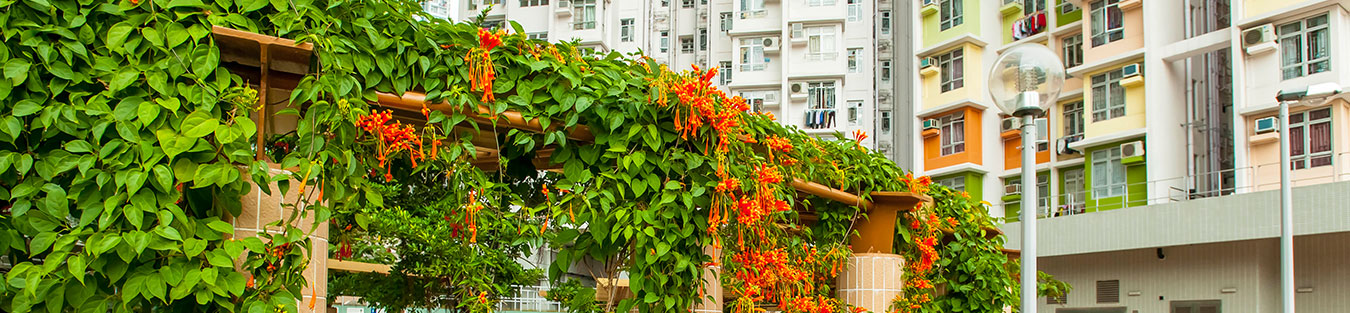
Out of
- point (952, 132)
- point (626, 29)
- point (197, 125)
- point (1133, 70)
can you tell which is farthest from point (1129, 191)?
point (197, 125)

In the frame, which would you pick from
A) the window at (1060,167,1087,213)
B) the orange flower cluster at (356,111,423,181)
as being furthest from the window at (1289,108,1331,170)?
the orange flower cluster at (356,111,423,181)

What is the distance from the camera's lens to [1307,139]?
13.5 m

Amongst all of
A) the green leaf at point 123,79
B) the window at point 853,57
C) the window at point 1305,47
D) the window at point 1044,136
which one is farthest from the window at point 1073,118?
the green leaf at point 123,79

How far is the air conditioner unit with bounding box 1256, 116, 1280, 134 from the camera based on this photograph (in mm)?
13320

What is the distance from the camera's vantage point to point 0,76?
245 centimetres

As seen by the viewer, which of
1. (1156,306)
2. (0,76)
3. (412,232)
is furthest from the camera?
(1156,306)

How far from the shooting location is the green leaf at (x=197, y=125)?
2.50m

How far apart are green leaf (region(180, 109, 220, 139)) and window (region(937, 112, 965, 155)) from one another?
1680 cm

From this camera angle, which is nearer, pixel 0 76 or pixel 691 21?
pixel 0 76

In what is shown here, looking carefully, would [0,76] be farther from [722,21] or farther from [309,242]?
[722,21]

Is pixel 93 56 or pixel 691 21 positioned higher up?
pixel 691 21

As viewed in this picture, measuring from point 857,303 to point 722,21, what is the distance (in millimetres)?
18711

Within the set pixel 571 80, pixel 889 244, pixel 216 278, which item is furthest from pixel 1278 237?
pixel 216 278

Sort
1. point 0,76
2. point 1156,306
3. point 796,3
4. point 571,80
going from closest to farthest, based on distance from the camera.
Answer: point 0,76 < point 571,80 < point 1156,306 < point 796,3
